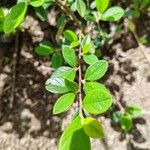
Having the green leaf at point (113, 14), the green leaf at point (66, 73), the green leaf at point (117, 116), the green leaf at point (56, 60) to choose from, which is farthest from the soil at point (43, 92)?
the green leaf at point (66, 73)

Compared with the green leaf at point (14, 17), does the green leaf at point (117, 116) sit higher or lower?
lower

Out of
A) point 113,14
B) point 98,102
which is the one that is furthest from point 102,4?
point 98,102

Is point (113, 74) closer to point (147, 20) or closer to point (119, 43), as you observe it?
point (119, 43)

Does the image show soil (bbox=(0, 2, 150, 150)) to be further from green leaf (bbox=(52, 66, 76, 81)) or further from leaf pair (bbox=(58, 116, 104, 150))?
leaf pair (bbox=(58, 116, 104, 150))

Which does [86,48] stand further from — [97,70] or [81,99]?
[81,99]

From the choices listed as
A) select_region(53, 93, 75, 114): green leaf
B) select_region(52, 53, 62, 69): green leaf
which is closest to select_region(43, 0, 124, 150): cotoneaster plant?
select_region(53, 93, 75, 114): green leaf

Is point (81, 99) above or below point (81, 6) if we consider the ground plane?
below

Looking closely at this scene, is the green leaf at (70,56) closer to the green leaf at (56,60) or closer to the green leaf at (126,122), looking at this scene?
the green leaf at (56,60)

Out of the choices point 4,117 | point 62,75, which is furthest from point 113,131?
point 62,75
